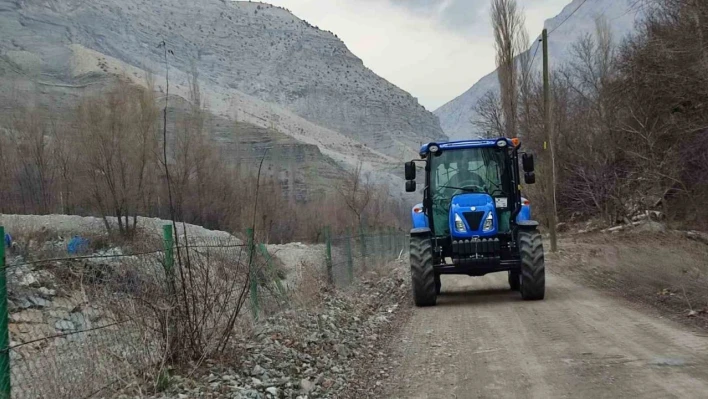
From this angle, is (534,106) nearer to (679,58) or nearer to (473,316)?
(679,58)

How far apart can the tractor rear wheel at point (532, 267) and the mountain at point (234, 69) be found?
2333 inches

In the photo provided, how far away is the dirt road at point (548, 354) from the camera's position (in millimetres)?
6324

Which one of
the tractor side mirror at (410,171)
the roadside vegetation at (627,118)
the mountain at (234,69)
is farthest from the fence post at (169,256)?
the mountain at (234,69)

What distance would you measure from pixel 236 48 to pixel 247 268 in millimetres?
123458

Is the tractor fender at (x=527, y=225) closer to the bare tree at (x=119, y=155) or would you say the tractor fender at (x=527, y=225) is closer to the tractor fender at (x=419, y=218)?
the tractor fender at (x=419, y=218)

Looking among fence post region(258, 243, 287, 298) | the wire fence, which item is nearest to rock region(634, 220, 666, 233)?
fence post region(258, 243, 287, 298)

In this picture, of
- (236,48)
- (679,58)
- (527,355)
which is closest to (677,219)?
(679,58)

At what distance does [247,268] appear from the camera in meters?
7.82

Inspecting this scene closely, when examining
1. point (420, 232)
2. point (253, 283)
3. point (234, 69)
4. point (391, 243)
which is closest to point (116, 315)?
point (253, 283)

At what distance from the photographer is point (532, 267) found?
1197 centimetres

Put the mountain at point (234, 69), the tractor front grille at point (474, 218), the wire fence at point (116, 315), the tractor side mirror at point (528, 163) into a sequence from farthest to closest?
the mountain at point (234, 69) < the tractor front grille at point (474, 218) < the tractor side mirror at point (528, 163) < the wire fence at point (116, 315)

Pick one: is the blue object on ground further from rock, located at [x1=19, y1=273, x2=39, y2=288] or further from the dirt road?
the dirt road

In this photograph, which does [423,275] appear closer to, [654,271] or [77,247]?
[654,271]

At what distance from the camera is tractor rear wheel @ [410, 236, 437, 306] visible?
12227 mm
